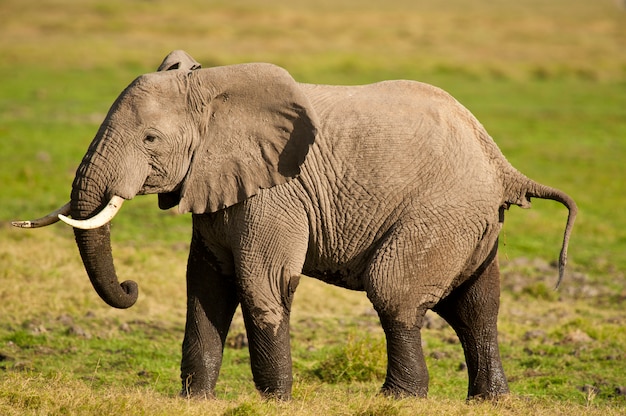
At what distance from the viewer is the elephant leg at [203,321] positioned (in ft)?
25.6

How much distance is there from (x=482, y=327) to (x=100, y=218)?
3.15m

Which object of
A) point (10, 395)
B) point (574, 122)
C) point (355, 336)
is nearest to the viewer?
point (10, 395)

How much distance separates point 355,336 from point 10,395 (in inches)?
158

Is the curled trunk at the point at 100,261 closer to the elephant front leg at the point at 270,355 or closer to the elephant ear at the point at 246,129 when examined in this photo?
the elephant ear at the point at 246,129

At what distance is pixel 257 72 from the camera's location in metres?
7.39

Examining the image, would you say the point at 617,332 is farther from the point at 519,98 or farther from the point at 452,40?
the point at 452,40

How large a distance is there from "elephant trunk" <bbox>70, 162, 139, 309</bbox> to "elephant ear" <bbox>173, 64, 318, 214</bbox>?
587 mm

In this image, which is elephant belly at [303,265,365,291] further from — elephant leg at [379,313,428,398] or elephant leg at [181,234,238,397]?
elephant leg at [181,234,238,397]

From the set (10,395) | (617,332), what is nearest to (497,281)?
(617,332)

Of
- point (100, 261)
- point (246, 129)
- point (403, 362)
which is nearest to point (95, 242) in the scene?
point (100, 261)

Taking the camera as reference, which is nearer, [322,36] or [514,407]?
[514,407]

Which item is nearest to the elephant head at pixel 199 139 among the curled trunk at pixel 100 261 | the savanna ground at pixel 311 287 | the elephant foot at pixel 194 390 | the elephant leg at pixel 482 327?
the curled trunk at pixel 100 261

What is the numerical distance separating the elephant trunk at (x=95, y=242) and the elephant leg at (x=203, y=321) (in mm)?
649

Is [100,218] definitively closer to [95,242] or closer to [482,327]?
[95,242]
